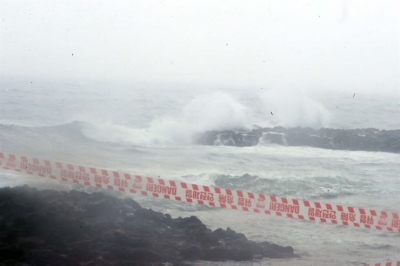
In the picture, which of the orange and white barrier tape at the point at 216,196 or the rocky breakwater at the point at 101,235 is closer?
the rocky breakwater at the point at 101,235

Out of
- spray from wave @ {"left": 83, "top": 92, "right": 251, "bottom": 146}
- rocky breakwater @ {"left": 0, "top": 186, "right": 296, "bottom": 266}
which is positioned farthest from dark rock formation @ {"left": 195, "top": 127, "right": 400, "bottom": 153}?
rocky breakwater @ {"left": 0, "top": 186, "right": 296, "bottom": 266}

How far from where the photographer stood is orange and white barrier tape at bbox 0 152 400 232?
8453mm

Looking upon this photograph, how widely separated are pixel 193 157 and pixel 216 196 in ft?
15.5

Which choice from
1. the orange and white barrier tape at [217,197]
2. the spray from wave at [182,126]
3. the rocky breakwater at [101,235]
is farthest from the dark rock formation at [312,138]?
the rocky breakwater at [101,235]

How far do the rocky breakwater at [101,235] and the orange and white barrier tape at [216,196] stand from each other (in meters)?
0.43

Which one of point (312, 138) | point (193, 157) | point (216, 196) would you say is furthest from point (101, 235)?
point (312, 138)

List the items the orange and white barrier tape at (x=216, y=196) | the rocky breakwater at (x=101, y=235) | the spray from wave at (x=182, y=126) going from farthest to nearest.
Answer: the spray from wave at (x=182, y=126)
the orange and white barrier tape at (x=216, y=196)
the rocky breakwater at (x=101, y=235)

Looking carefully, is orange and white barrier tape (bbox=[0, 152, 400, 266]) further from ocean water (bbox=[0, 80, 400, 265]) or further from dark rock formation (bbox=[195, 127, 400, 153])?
dark rock formation (bbox=[195, 127, 400, 153])

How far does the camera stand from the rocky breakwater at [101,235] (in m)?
6.92

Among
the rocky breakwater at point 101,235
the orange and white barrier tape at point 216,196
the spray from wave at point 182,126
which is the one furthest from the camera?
the spray from wave at point 182,126

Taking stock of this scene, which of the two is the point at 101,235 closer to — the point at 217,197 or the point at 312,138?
the point at 217,197

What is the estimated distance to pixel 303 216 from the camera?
8.52 metres

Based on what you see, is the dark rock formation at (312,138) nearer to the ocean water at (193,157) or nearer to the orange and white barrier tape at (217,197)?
the ocean water at (193,157)

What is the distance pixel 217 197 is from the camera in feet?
27.7
